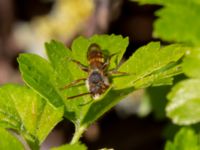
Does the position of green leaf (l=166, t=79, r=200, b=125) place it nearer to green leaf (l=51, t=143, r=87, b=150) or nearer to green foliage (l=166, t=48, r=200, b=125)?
green foliage (l=166, t=48, r=200, b=125)

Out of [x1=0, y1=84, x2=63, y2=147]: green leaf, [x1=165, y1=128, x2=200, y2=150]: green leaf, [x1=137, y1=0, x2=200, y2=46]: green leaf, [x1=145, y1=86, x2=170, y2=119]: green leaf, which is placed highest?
[x1=137, y1=0, x2=200, y2=46]: green leaf

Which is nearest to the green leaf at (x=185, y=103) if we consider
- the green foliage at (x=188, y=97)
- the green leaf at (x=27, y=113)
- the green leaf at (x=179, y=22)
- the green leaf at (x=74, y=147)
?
the green foliage at (x=188, y=97)

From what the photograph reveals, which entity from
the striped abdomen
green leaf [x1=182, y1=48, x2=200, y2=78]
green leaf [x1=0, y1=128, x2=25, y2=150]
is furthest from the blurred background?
green leaf [x1=182, y1=48, x2=200, y2=78]

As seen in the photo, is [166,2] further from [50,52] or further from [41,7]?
[41,7]

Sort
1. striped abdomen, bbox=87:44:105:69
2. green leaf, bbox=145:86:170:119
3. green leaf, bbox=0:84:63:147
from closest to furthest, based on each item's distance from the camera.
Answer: green leaf, bbox=0:84:63:147, striped abdomen, bbox=87:44:105:69, green leaf, bbox=145:86:170:119

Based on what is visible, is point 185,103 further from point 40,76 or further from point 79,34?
point 79,34

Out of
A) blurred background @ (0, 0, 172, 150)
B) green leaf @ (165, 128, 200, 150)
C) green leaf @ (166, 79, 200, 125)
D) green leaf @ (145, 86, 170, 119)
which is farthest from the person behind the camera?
blurred background @ (0, 0, 172, 150)

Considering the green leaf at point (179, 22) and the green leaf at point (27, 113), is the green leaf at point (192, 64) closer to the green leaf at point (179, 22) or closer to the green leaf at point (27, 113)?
the green leaf at point (179, 22)
